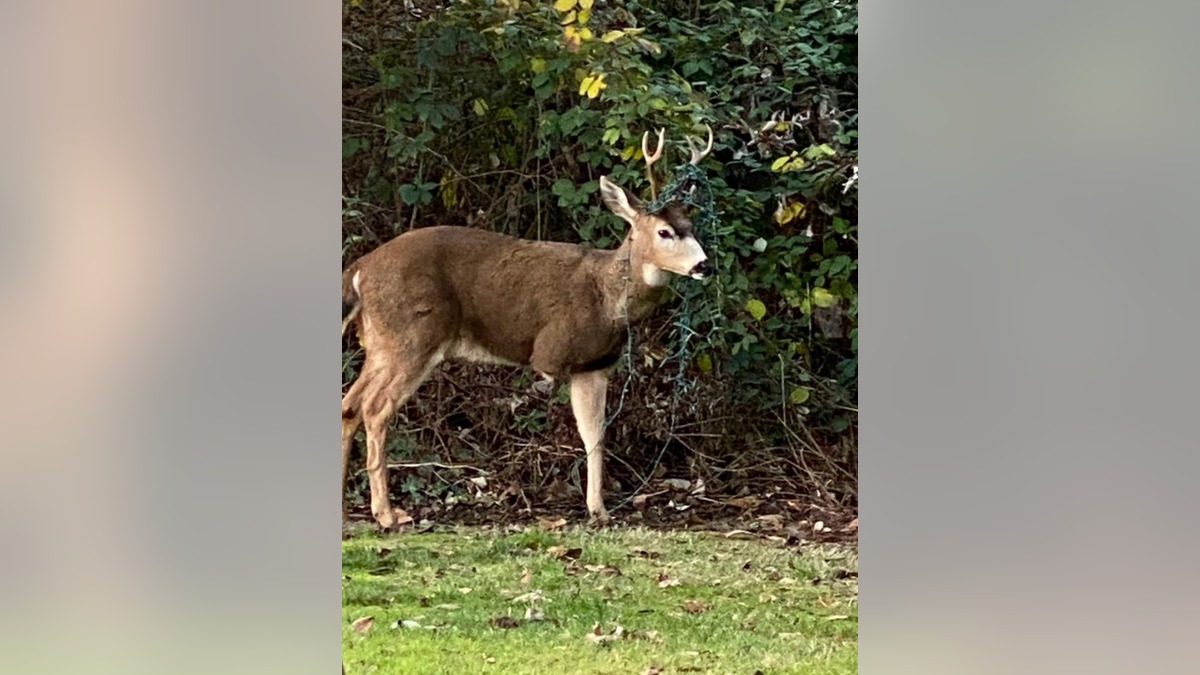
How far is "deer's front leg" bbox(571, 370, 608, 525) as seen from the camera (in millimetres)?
3500

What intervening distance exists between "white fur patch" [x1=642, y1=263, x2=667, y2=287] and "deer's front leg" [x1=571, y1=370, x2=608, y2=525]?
11.5 inches

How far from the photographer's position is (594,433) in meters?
3.50

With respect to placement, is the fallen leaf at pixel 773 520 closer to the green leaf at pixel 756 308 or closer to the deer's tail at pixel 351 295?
the green leaf at pixel 756 308

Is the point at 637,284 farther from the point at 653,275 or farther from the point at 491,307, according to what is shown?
the point at 491,307

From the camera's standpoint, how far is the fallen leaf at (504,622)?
3439 mm

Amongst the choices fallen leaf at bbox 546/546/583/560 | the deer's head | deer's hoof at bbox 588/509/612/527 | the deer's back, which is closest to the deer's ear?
the deer's head

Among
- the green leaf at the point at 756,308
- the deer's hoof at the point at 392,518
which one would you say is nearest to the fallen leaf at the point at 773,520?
the green leaf at the point at 756,308

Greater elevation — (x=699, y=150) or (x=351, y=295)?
(x=699, y=150)

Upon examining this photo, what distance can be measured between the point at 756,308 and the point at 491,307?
0.73m

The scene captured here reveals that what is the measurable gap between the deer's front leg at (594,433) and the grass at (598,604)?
8cm

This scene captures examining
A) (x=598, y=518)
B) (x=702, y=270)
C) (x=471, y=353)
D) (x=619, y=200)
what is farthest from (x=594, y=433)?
(x=619, y=200)

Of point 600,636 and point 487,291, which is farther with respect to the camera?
point 487,291
